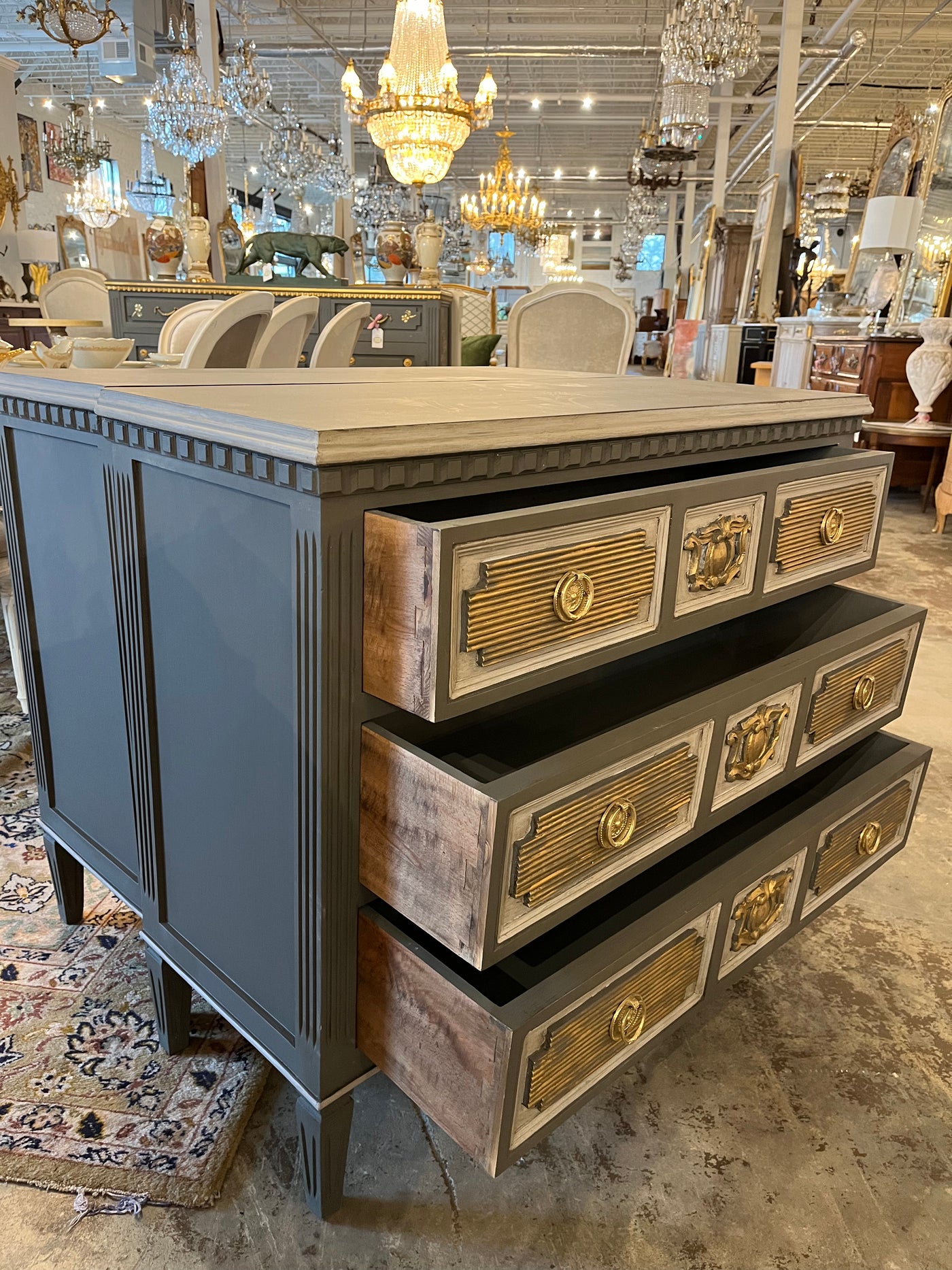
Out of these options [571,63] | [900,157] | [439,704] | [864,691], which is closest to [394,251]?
[900,157]

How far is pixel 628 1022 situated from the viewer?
91cm

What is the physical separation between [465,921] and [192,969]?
1.59 ft

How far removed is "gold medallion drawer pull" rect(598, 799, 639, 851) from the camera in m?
0.85

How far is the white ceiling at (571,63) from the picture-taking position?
893cm

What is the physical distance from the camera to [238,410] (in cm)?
77

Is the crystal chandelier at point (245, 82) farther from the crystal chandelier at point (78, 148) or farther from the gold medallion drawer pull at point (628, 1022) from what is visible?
the gold medallion drawer pull at point (628, 1022)

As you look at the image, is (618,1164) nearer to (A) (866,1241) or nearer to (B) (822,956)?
(A) (866,1241)

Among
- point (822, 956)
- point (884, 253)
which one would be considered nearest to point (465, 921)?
point (822, 956)

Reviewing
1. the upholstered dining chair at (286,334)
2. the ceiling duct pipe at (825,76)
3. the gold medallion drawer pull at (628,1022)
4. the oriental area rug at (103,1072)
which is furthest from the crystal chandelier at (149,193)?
the gold medallion drawer pull at (628,1022)

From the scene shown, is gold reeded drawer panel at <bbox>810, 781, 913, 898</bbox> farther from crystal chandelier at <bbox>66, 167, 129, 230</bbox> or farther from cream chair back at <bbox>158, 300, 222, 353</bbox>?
crystal chandelier at <bbox>66, 167, 129, 230</bbox>

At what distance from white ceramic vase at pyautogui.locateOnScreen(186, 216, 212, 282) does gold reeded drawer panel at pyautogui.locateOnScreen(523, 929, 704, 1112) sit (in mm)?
4931

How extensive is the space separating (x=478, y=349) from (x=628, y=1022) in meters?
5.25

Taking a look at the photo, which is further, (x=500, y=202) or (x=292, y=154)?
(x=500, y=202)

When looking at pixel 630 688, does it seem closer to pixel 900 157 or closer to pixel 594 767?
pixel 594 767
